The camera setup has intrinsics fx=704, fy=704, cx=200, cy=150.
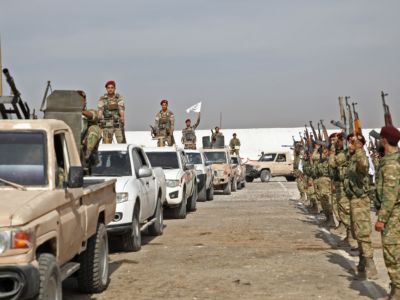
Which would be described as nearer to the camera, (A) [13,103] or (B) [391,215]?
(B) [391,215]

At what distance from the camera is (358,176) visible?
948 centimetres

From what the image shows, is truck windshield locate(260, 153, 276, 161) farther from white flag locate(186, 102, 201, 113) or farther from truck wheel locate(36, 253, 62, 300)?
truck wheel locate(36, 253, 62, 300)

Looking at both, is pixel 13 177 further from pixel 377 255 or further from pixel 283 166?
pixel 283 166

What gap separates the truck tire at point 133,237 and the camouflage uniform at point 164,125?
9.72 meters

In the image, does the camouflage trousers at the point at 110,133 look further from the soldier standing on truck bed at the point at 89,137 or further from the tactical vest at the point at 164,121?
the tactical vest at the point at 164,121

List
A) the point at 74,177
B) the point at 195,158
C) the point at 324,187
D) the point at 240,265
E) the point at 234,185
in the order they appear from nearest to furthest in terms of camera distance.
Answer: the point at 74,177, the point at 240,265, the point at 324,187, the point at 195,158, the point at 234,185

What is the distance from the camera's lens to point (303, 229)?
14.5 m

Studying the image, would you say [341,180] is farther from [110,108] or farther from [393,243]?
[110,108]

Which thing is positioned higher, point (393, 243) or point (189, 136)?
point (189, 136)

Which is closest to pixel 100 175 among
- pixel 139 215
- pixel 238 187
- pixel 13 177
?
pixel 139 215

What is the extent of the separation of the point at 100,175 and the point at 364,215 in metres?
4.37

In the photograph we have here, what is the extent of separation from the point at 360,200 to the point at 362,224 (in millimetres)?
358

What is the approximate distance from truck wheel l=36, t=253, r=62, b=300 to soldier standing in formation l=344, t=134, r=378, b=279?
15.1 ft

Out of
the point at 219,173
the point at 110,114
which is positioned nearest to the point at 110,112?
the point at 110,114
